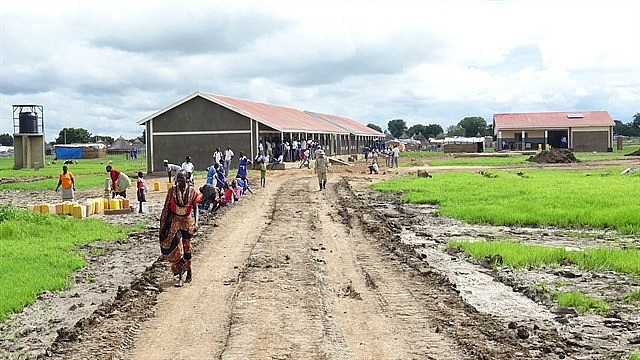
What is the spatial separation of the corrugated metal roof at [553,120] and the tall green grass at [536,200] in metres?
47.2

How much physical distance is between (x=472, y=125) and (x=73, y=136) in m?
74.4

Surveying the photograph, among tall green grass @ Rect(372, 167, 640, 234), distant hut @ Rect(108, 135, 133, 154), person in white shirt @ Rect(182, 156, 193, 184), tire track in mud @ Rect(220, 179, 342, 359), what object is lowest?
tire track in mud @ Rect(220, 179, 342, 359)

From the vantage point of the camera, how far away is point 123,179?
2303 cm

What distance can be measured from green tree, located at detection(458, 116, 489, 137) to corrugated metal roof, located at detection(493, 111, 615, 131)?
6022 centimetres

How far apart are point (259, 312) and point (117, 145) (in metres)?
118

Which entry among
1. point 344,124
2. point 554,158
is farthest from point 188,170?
point 344,124

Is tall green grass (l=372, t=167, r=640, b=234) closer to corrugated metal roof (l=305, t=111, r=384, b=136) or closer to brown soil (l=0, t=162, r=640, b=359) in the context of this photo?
brown soil (l=0, t=162, r=640, b=359)

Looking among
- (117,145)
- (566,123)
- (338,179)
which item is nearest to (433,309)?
(338,179)

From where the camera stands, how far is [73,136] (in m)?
127

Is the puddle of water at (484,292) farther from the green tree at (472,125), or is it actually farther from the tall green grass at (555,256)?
the green tree at (472,125)

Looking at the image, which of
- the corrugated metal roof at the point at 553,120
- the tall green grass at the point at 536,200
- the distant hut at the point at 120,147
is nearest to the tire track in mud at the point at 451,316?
the tall green grass at the point at 536,200

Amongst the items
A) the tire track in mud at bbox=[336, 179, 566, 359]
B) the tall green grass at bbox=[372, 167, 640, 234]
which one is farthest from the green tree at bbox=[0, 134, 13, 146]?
the tire track in mud at bbox=[336, 179, 566, 359]

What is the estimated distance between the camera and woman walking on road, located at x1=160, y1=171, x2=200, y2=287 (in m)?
10.9

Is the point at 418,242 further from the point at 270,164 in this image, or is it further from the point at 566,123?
the point at 566,123
